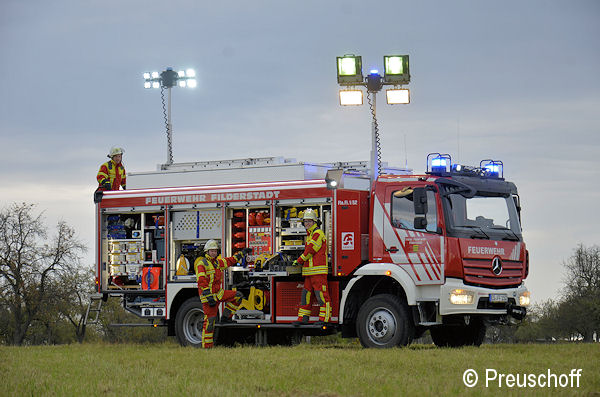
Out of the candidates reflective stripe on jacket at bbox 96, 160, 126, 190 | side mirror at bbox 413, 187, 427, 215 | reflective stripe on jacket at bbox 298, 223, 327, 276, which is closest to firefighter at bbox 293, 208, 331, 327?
reflective stripe on jacket at bbox 298, 223, 327, 276

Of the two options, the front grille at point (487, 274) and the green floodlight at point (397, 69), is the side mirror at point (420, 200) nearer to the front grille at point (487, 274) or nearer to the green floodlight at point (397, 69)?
the front grille at point (487, 274)

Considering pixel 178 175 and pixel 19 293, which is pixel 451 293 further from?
pixel 19 293

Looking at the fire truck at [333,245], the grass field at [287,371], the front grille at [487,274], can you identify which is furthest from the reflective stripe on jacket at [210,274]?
the front grille at [487,274]

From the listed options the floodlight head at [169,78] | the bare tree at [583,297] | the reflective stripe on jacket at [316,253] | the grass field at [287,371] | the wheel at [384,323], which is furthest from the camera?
the bare tree at [583,297]

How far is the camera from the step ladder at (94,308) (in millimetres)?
20906

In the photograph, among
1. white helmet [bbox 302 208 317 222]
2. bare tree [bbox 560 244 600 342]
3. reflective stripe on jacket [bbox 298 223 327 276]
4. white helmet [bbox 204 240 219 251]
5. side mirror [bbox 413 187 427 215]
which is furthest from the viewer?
bare tree [bbox 560 244 600 342]

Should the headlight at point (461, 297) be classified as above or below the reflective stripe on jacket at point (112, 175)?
below

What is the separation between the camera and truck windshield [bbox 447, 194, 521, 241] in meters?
17.2

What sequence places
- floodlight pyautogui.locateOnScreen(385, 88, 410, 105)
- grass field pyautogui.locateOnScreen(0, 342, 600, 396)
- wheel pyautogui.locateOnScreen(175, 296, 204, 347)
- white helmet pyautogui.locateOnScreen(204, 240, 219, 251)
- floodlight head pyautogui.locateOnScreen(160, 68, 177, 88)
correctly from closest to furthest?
grass field pyautogui.locateOnScreen(0, 342, 600, 396), white helmet pyautogui.locateOnScreen(204, 240, 219, 251), floodlight pyautogui.locateOnScreen(385, 88, 410, 105), wheel pyautogui.locateOnScreen(175, 296, 204, 347), floodlight head pyautogui.locateOnScreen(160, 68, 177, 88)

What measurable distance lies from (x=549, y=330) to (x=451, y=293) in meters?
56.0

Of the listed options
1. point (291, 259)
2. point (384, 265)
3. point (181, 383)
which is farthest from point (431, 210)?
point (181, 383)

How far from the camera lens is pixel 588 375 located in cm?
1295

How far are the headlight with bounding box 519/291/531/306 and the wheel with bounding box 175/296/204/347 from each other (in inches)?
243

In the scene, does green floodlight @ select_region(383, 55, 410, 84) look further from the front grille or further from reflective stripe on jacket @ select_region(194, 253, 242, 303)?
reflective stripe on jacket @ select_region(194, 253, 242, 303)
